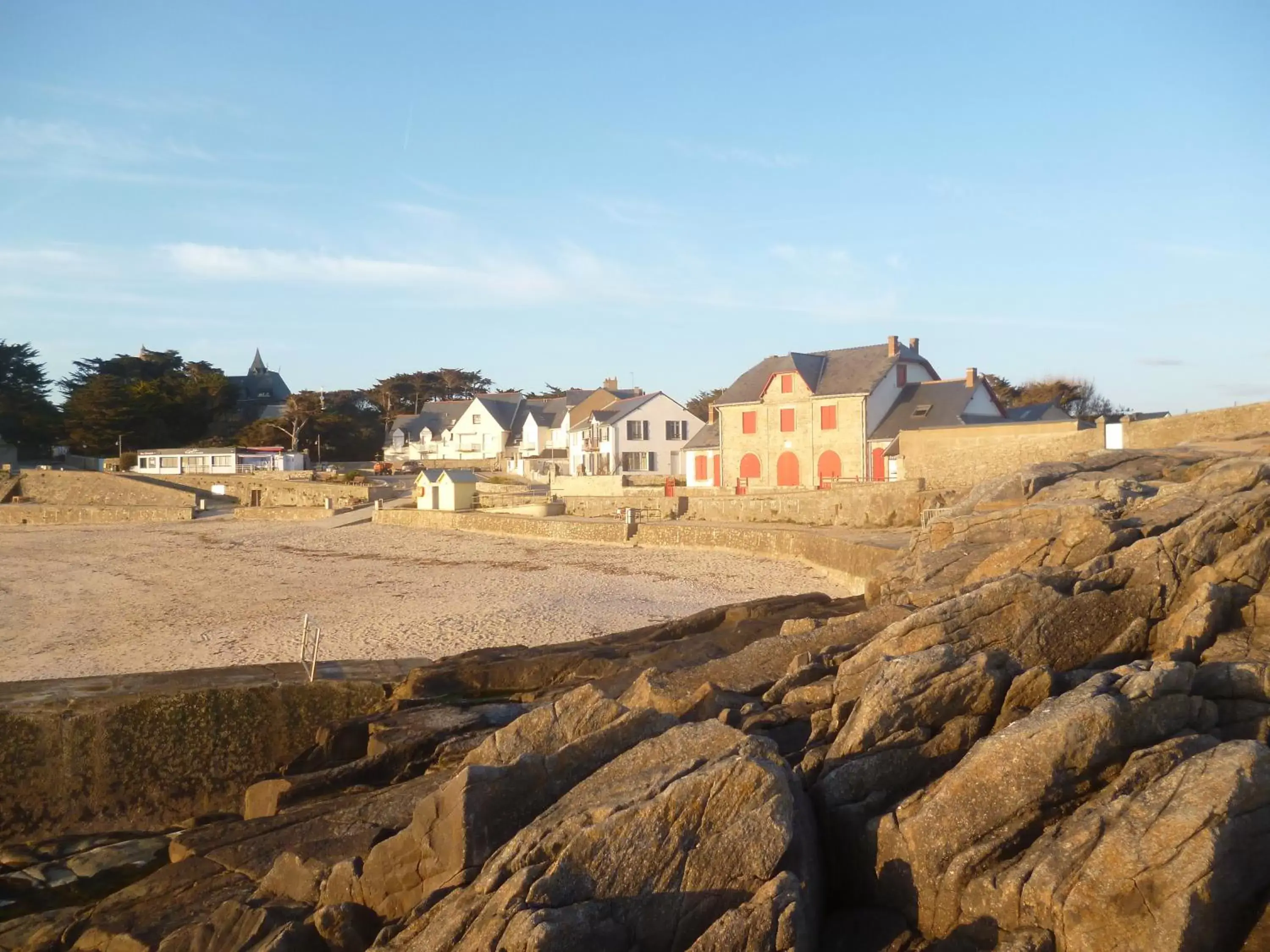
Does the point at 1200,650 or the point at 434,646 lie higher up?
the point at 1200,650

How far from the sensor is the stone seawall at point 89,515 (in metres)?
41.6

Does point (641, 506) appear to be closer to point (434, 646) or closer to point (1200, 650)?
point (434, 646)

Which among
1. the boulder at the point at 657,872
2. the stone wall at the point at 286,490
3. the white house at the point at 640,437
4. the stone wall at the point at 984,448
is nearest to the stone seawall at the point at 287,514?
the stone wall at the point at 286,490

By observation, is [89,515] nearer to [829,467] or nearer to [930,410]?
[829,467]

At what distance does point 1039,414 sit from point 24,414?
192 feet

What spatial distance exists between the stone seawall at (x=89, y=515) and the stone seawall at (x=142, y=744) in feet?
110

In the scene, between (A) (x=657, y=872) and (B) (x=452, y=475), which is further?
(B) (x=452, y=475)

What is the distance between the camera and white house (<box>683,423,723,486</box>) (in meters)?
42.2

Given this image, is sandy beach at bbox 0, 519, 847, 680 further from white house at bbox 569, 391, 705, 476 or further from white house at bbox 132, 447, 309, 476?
white house at bbox 132, 447, 309, 476

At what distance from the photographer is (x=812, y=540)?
2358cm

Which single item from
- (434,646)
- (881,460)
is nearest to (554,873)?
(434,646)

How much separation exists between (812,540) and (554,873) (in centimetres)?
1911

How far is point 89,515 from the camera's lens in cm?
4206

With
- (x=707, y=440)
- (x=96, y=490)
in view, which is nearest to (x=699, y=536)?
(x=707, y=440)
